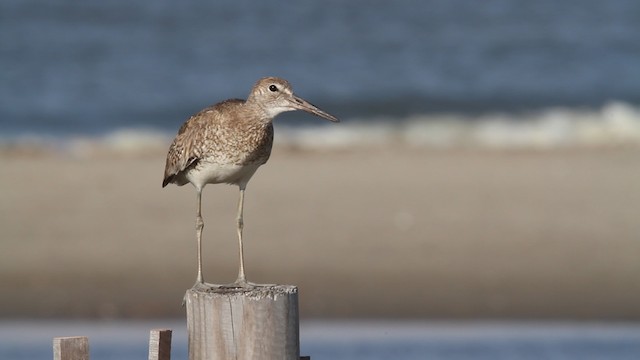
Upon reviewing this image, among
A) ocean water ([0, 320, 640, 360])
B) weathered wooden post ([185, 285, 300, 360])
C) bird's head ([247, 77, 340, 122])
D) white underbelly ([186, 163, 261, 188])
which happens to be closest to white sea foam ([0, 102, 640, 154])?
ocean water ([0, 320, 640, 360])

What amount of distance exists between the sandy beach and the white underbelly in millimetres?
2944

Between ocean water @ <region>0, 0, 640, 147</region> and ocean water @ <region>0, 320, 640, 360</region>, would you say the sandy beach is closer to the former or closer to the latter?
ocean water @ <region>0, 320, 640, 360</region>

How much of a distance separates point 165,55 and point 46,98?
3869mm

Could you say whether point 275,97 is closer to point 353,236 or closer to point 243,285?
point 243,285

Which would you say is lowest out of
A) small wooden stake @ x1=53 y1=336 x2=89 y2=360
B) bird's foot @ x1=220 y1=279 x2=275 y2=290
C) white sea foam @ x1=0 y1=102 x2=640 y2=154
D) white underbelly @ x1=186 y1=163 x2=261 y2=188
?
small wooden stake @ x1=53 y1=336 x2=89 y2=360

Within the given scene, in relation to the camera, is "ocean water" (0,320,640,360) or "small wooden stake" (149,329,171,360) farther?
"ocean water" (0,320,640,360)

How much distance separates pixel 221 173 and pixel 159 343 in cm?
277

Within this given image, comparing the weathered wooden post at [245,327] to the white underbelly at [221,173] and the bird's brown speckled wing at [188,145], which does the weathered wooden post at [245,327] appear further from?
the bird's brown speckled wing at [188,145]

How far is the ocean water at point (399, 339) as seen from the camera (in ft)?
34.0

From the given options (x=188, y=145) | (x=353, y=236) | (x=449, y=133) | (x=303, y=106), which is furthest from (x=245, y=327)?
(x=449, y=133)

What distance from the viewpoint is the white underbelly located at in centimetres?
860

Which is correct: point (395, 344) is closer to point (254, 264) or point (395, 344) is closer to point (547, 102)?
point (254, 264)

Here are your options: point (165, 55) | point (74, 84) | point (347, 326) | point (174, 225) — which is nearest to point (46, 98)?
point (74, 84)

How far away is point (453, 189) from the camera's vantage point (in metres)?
14.6
